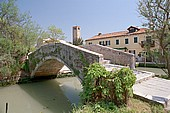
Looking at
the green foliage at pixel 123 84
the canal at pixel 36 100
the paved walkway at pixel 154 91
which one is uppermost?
the green foliage at pixel 123 84

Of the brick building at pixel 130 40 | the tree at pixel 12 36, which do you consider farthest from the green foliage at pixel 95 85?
the brick building at pixel 130 40

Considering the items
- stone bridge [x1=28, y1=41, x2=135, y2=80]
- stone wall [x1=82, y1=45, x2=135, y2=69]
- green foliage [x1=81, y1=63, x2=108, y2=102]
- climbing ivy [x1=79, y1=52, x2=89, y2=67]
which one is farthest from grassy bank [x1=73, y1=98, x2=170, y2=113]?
stone wall [x1=82, y1=45, x2=135, y2=69]

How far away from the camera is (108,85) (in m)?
3.94

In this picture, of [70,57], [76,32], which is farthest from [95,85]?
[76,32]

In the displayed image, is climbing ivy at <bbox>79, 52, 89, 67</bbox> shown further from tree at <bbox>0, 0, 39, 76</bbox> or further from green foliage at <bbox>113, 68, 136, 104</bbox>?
tree at <bbox>0, 0, 39, 76</bbox>

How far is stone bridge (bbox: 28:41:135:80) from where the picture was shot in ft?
20.6

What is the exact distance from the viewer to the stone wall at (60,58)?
20.3 feet

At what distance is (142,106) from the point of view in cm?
373

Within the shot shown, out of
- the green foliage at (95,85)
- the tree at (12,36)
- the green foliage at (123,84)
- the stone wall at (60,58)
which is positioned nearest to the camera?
the green foliage at (123,84)

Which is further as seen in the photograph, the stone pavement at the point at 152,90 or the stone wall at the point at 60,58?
the stone wall at the point at 60,58

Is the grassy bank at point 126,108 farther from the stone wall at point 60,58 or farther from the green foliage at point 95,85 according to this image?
the stone wall at point 60,58

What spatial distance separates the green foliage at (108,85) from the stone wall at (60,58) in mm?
1567

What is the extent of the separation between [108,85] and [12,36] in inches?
390

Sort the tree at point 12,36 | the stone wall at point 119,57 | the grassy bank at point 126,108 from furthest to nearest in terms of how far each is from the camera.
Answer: the tree at point 12,36
the stone wall at point 119,57
the grassy bank at point 126,108
